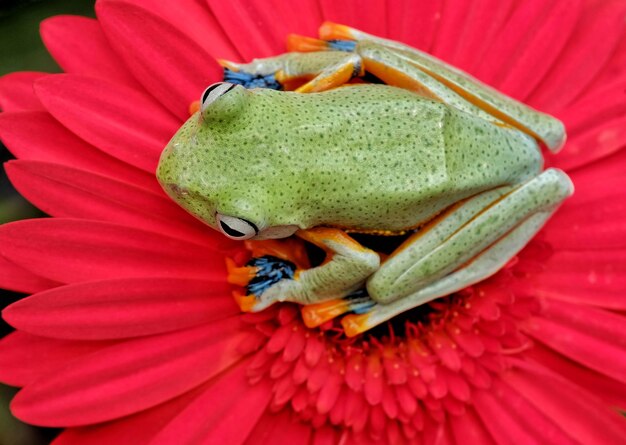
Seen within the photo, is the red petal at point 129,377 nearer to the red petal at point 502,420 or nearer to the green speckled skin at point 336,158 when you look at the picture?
the green speckled skin at point 336,158

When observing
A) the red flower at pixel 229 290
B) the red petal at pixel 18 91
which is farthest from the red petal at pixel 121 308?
the red petal at pixel 18 91

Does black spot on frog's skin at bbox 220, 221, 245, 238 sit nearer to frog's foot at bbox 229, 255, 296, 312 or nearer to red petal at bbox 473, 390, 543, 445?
frog's foot at bbox 229, 255, 296, 312

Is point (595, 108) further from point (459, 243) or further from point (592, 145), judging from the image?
point (459, 243)

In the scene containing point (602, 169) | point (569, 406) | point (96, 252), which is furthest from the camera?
point (602, 169)

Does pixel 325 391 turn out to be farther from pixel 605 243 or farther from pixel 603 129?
pixel 603 129

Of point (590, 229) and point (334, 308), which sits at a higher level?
point (590, 229)

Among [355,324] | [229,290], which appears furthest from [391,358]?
[229,290]
